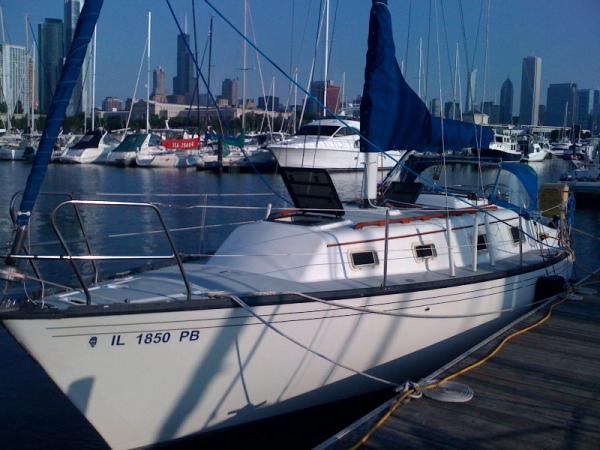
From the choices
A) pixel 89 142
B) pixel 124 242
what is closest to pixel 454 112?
pixel 124 242

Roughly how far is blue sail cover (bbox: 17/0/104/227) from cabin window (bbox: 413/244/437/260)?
209 inches

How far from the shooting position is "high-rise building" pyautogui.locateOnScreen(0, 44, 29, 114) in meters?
57.7

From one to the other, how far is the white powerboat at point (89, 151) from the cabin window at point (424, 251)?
197ft

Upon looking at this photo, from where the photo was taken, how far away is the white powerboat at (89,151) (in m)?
66.0

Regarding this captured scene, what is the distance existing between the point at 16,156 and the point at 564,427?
69.3 metres

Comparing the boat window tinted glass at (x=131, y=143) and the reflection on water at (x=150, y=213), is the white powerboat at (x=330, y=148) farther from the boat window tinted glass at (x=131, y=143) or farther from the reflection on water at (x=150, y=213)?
the boat window tinted glass at (x=131, y=143)

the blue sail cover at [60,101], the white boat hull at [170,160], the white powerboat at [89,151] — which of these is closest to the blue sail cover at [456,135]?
the blue sail cover at [60,101]

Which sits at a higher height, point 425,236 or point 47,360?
point 425,236

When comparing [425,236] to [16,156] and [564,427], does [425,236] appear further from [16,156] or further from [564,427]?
[16,156]

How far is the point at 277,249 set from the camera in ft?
31.2

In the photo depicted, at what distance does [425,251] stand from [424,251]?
0.02 metres

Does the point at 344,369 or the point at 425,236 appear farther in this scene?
the point at 425,236

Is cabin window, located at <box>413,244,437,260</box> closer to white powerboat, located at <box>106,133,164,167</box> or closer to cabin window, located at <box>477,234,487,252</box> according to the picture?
cabin window, located at <box>477,234,487,252</box>

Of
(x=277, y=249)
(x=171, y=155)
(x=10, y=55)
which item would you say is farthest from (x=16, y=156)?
(x=277, y=249)
